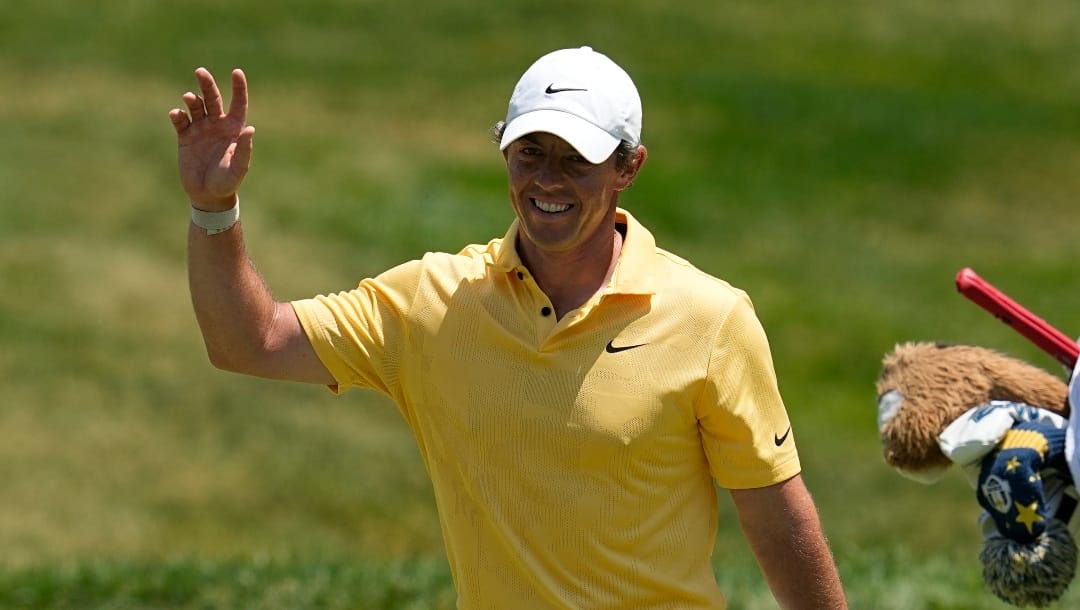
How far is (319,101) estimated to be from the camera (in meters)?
20.1

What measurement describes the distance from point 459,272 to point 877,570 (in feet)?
16.0

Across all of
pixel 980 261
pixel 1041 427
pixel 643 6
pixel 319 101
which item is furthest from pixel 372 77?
pixel 1041 427

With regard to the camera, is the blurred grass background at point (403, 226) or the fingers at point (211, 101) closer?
the fingers at point (211, 101)

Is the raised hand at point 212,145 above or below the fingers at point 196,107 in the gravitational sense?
below

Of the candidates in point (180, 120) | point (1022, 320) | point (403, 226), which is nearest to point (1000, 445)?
point (1022, 320)

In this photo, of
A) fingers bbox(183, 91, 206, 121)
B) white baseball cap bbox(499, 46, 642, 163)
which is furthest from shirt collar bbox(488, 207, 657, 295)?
fingers bbox(183, 91, 206, 121)

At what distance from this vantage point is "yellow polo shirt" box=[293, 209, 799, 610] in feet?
13.9

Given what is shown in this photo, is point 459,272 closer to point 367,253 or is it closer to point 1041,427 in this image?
point 1041,427

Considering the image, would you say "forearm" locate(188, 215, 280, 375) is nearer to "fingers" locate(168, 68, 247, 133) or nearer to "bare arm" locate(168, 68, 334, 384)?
"bare arm" locate(168, 68, 334, 384)

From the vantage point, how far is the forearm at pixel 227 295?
423 centimetres

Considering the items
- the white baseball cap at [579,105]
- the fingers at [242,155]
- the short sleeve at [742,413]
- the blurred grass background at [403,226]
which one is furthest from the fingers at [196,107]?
the blurred grass background at [403,226]

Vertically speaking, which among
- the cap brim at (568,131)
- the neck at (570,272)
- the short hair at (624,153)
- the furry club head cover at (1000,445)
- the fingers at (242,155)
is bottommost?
the furry club head cover at (1000,445)

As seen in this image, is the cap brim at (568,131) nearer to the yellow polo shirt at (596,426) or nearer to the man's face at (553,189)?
the man's face at (553,189)

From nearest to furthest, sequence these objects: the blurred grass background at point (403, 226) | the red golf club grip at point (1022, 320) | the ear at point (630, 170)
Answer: the ear at point (630, 170), the red golf club grip at point (1022, 320), the blurred grass background at point (403, 226)
